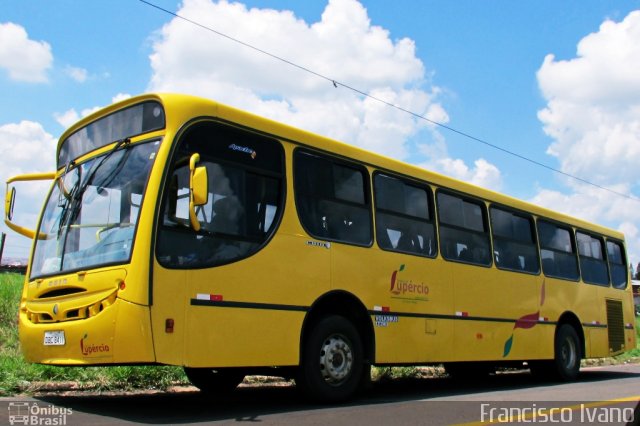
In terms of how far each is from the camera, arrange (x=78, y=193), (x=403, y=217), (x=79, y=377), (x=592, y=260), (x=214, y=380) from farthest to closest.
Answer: (x=592, y=260) < (x=403, y=217) < (x=79, y=377) < (x=214, y=380) < (x=78, y=193)

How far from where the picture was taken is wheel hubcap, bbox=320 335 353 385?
7430mm

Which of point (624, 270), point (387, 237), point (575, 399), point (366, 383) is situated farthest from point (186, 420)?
point (624, 270)

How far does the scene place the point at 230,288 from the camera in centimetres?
652

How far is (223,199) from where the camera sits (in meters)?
6.72

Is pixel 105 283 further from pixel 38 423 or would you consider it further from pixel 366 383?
pixel 366 383

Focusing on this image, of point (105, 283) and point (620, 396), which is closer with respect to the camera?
point (105, 283)

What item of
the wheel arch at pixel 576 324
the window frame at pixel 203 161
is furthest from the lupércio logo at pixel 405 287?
the wheel arch at pixel 576 324

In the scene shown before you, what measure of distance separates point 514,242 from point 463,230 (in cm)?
175

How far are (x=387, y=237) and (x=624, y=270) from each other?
9.28 meters

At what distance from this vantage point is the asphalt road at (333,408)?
239 inches

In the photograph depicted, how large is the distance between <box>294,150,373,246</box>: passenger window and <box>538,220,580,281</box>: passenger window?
17.6ft
